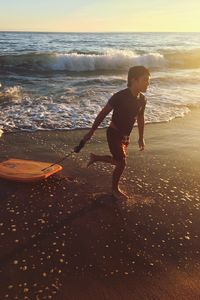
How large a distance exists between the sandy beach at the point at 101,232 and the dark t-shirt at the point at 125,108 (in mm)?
979

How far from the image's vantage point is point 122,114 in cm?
458

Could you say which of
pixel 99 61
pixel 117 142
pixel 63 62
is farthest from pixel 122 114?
pixel 99 61

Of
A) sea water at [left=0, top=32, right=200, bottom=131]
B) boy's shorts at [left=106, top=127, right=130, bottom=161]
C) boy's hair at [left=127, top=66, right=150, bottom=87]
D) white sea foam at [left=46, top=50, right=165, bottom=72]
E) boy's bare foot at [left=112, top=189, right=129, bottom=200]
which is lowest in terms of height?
white sea foam at [left=46, top=50, right=165, bottom=72]

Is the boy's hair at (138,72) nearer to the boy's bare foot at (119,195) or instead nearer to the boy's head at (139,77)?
the boy's head at (139,77)

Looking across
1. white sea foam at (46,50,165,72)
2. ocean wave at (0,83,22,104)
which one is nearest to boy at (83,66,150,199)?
ocean wave at (0,83,22,104)

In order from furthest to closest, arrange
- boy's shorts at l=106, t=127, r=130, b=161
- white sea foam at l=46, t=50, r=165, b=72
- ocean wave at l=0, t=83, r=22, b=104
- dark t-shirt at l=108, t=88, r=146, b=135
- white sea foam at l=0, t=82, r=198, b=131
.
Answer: white sea foam at l=46, t=50, r=165, b=72, ocean wave at l=0, t=83, r=22, b=104, white sea foam at l=0, t=82, r=198, b=131, boy's shorts at l=106, t=127, r=130, b=161, dark t-shirt at l=108, t=88, r=146, b=135

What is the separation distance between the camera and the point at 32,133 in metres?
7.55

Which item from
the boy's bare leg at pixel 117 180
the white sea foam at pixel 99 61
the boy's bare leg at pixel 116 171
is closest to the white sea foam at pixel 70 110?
the boy's bare leg at pixel 116 171

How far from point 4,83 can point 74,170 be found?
9.37 meters

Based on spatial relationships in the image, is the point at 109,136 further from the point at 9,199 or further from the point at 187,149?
the point at 187,149

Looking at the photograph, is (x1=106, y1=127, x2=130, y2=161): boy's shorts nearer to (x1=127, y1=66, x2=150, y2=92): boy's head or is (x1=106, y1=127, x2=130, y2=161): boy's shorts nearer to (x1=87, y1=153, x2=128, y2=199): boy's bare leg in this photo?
(x1=87, y1=153, x2=128, y2=199): boy's bare leg

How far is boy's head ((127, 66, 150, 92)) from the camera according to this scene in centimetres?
429

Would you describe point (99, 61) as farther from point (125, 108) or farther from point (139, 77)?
point (139, 77)

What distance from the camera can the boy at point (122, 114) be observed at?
4.34 meters
